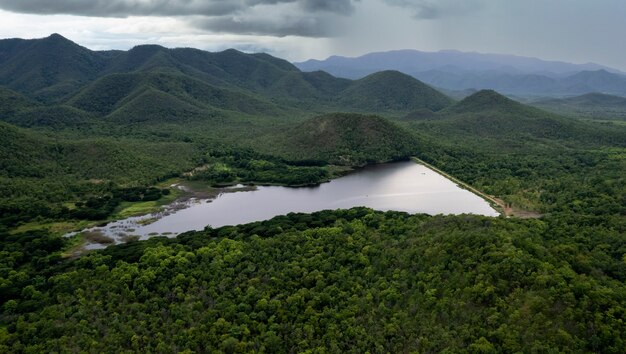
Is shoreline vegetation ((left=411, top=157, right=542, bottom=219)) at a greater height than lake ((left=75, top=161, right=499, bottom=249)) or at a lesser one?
greater

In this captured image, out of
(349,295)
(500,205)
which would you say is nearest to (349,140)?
(500,205)

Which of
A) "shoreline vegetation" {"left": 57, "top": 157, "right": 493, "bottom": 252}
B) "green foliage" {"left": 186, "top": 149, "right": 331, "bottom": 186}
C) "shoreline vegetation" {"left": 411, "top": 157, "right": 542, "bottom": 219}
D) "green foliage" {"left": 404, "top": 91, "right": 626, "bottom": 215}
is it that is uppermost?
"green foliage" {"left": 404, "top": 91, "right": 626, "bottom": 215}

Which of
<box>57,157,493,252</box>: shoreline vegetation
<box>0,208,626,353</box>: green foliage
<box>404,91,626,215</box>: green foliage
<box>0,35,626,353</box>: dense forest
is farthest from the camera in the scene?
<box>404,91,626,215</box>: green foliage

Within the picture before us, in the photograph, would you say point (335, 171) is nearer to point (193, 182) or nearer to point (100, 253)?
point (193, 182)

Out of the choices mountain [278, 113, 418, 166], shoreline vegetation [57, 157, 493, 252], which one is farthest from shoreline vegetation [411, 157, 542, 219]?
mountain [278, 113, 418, 166]

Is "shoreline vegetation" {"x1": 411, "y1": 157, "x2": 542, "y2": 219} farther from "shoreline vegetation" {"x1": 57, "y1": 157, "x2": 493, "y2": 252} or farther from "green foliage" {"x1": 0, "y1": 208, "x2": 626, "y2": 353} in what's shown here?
"green foliage" {"x1": 0, "y1": 208, "x2": 626, "y2": 353}

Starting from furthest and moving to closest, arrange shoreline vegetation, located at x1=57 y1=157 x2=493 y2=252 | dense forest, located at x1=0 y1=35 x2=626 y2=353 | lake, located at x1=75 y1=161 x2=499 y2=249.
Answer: lake, located at x1=75 y1=161 x2=499 y2=249
shoreline vegetation, located at x1=57 y1=157 x2=493 y2=252
dense forest, located at x1=0 y1=35 x2=626 y2=353

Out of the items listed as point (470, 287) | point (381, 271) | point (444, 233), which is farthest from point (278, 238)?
point (470, 287)
